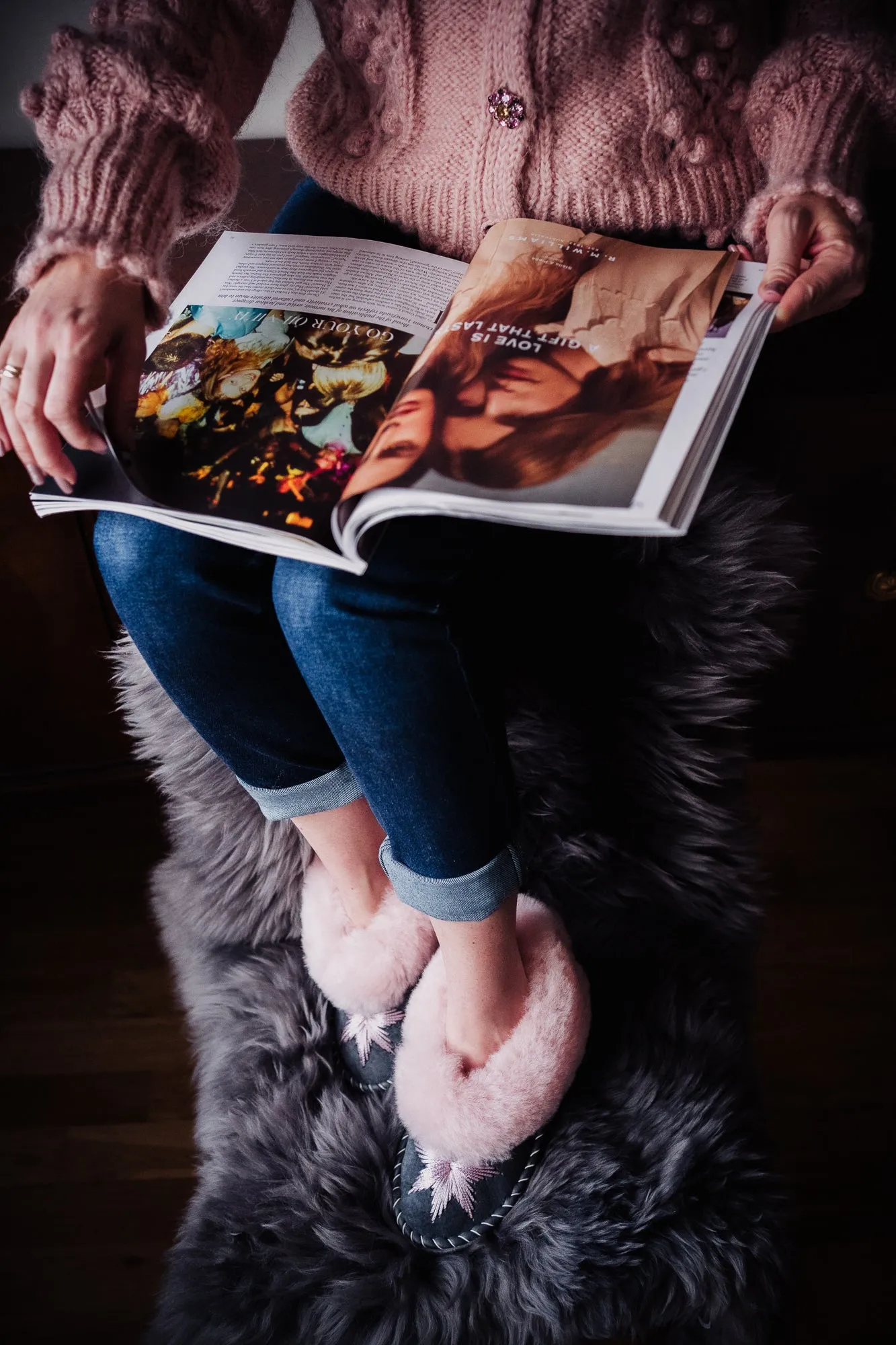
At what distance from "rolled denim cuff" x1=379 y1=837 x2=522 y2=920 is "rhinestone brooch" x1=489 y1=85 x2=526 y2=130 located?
48 cm

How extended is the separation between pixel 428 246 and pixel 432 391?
0.25 meters

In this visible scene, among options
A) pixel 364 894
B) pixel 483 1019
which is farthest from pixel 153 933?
pixel 483 1019

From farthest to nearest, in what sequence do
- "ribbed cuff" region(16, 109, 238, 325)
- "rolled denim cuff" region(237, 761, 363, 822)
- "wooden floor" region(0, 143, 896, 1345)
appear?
"wooden floor" region(0, 143, 896, 1345) < "rolled denim cuff" region(237, 761, 363, 822) < "ribbed cuff" region(16, 109, 238, 325)

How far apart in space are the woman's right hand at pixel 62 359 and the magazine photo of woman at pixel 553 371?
0.56 ft

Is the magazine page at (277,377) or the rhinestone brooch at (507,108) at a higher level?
→ the rhinestone brooch at (507,108)

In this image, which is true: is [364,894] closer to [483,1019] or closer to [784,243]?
[483,1019]

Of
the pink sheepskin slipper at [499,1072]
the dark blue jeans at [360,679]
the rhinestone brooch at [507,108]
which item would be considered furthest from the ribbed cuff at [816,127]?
the pink sheepskin slipper at [499,1072]

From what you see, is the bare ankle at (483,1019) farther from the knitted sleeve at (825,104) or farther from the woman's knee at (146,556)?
the knitted sleeve at (825,104)

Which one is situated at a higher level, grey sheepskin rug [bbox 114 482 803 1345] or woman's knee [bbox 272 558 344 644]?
woman's knee [bbox 272 558 344 644]

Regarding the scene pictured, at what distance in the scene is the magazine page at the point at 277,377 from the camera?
0.55 m

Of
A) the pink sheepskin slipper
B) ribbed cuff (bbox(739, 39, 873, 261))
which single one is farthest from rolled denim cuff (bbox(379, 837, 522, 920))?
ribbed cuff (bbox(739, 39, 873, 261))

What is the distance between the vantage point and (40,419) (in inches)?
22.1

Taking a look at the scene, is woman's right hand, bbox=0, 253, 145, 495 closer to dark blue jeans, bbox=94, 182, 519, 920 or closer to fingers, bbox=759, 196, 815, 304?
dark blue jeans, bbox=94, 182, 519, 920

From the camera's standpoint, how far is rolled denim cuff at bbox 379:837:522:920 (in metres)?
0.60
